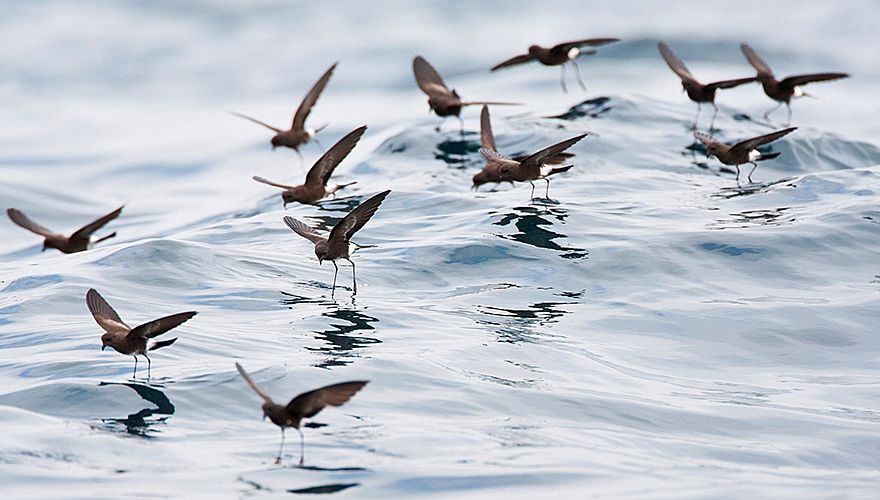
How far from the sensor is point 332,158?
12.0 meters

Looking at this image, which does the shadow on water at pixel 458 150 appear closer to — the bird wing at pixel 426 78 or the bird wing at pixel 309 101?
the bird wing at pixel 426 78

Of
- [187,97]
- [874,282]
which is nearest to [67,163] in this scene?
[187,97]

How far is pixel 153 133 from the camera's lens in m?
23.1

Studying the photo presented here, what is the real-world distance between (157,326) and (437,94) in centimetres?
1065

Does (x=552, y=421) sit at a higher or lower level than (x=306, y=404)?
lower

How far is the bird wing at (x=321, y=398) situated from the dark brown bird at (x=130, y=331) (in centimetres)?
119

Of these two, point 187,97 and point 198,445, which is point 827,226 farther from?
point 187,97

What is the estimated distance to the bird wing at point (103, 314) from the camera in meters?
8.53

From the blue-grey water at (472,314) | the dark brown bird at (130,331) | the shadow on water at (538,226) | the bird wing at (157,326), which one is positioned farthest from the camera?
the shadow on water at (538,226)

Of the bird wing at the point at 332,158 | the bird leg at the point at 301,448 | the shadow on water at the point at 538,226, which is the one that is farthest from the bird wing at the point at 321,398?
the shadow on water at the point at 538,226

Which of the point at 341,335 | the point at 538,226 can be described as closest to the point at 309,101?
the point at 538,226

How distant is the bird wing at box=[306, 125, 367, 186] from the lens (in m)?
10.9

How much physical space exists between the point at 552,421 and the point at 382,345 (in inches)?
70.3

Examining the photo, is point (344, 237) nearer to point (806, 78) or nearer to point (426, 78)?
point (806, 78)
